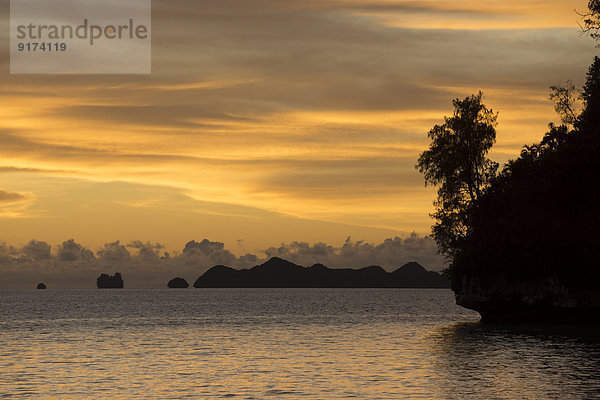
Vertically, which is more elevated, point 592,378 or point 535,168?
point 535,168

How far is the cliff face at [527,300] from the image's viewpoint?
71.9m

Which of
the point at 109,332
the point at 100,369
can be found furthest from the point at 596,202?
the point at 109,332

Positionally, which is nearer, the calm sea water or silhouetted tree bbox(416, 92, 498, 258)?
the calm sea water

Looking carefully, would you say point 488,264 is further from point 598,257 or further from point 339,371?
point 339,371

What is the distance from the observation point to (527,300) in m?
75.1

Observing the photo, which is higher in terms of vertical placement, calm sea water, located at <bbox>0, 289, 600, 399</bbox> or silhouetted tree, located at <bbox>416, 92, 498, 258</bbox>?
silhouetted tree, located at <bbox>416, 92, 498, 258</bbox>

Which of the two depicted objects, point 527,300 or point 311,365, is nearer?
point 311,365

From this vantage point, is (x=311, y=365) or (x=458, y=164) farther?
(x=458, y=164)

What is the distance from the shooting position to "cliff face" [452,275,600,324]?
71.9 m

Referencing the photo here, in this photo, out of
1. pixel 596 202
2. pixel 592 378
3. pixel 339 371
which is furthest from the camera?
pixel 596 202

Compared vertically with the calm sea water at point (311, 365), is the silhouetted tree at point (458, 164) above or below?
above

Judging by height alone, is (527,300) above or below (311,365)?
above

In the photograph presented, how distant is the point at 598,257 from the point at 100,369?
45529 millimetres

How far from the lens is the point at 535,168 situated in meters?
80.9
